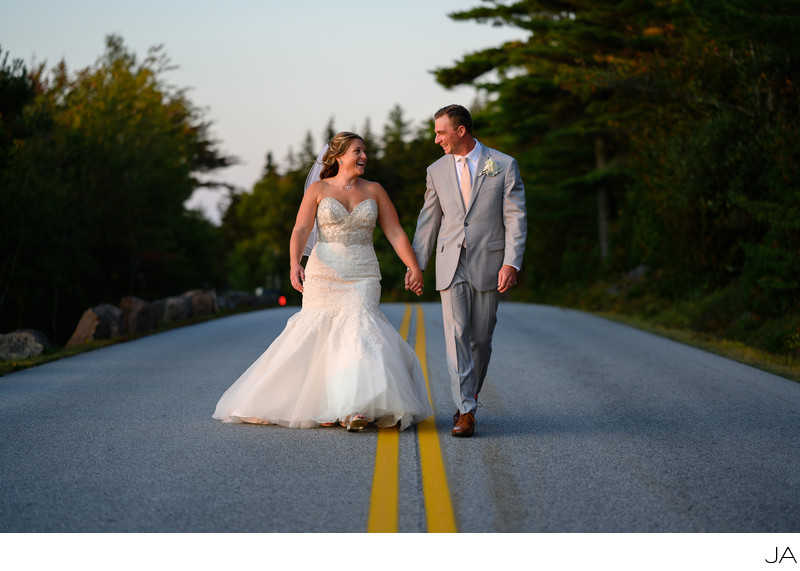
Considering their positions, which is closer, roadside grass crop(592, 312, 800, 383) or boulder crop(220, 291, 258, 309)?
roadside grass crop(592, 312, 800, 383)

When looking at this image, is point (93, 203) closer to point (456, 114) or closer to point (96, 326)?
point (96, 326)

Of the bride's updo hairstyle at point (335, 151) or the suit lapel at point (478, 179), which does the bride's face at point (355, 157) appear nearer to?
the bride's updo hairstyle at point (335, 151)

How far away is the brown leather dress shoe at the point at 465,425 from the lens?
6453 mm

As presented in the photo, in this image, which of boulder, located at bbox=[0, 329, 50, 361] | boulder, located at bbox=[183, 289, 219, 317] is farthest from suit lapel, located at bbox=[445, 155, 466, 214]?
boulder, located at bbox=[183, 289, 219, 317]

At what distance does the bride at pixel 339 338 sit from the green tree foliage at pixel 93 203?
50.8 ft

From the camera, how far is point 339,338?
7031 millimetres

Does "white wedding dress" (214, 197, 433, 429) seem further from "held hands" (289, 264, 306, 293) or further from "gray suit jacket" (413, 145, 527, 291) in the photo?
"gray suit jacket" (413, 145, 527, 291)

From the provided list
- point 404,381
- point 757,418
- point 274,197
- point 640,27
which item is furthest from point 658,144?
point 274,197

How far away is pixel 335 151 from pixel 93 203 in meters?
21.9

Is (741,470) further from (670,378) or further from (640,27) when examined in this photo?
(640,27)

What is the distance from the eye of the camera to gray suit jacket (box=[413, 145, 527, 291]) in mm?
6734

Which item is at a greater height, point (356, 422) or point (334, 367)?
point (334, 367)

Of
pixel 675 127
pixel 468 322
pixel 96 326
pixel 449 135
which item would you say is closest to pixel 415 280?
pixel 468 322

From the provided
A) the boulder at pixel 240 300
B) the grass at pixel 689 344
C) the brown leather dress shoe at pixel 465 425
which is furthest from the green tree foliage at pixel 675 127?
the boulder at pixel 240 300
